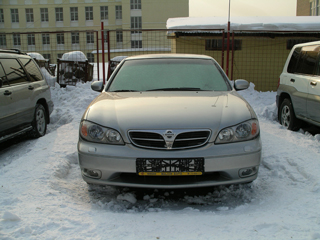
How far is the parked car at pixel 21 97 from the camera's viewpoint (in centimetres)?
508

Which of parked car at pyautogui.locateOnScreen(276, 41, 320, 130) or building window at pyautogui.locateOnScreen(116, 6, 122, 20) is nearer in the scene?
parked car at pyautogui.locateOnScreen(276, 41, 320, 130)

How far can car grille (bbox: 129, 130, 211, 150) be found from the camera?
295 centimetres

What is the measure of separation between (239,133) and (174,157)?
716mm

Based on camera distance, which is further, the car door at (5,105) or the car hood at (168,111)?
the car door at (5,105)

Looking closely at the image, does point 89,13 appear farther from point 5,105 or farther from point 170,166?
point 170,166

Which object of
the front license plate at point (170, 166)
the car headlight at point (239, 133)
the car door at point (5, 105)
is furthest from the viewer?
the car door at point (5, 105)

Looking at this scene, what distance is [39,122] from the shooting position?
20.2 feet

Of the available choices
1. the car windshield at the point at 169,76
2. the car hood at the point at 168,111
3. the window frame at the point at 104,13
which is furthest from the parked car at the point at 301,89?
the window frame at the point at 104,13

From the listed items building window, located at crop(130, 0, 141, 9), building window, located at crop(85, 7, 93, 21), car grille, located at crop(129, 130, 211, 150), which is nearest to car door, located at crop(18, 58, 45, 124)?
car grille, located at crop(129, 130, 211, 150)

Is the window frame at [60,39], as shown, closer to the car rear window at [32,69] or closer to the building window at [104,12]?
the building window at [104,12]

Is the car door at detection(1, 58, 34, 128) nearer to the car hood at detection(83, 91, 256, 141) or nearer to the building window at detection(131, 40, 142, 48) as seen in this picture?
the car hood at detection(83, 91, 256, 141)

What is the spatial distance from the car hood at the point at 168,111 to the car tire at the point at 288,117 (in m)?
2.88

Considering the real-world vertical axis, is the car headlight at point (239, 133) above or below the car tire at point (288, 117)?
above

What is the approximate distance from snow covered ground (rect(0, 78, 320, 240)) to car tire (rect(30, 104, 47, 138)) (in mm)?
1145
